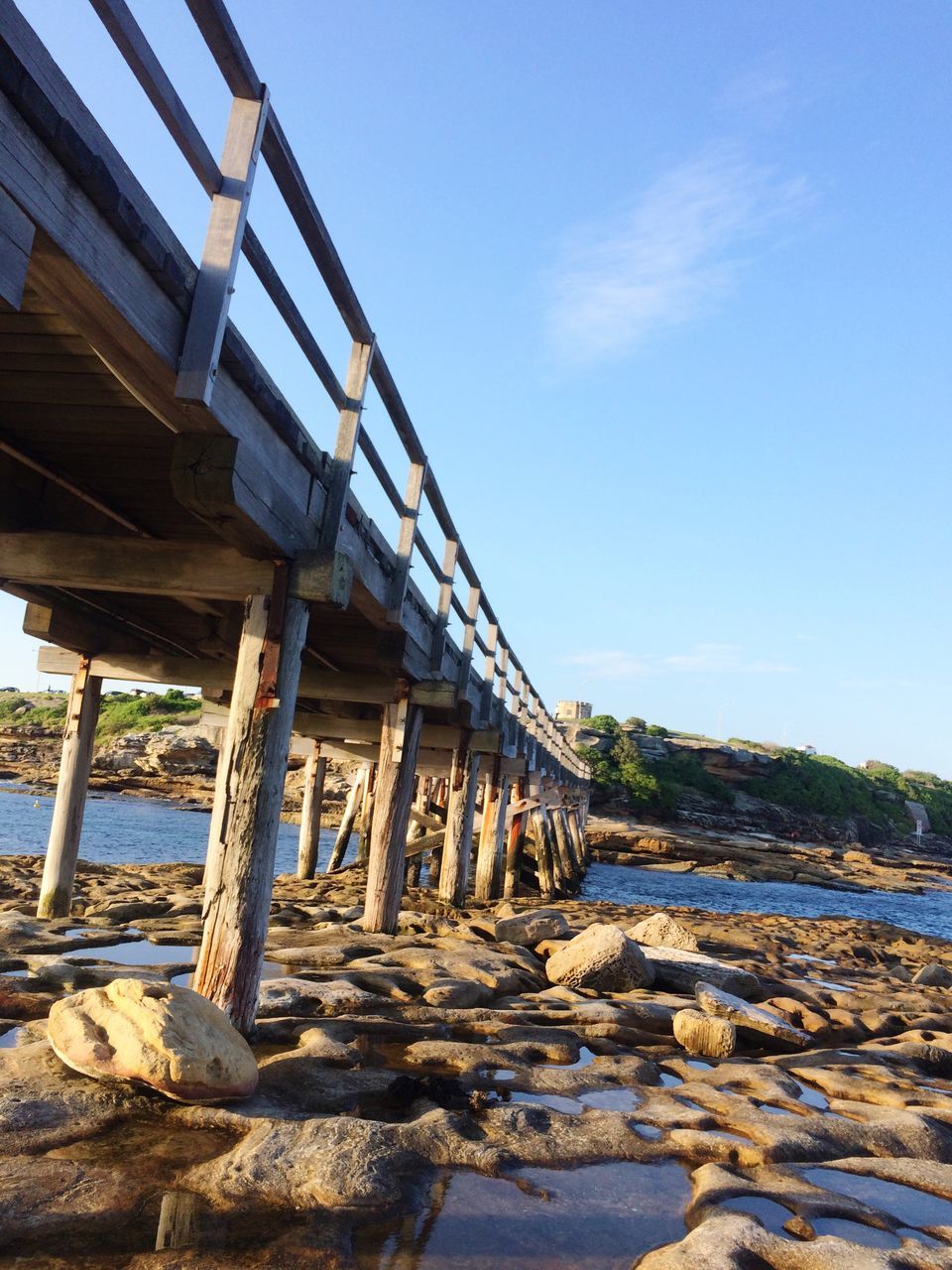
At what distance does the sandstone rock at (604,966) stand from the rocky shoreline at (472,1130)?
4cm

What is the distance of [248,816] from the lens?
17.7ft

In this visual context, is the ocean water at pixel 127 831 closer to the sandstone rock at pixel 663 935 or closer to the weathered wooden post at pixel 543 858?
the weathered wooden post at pixel 543 858

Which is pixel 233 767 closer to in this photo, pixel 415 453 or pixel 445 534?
pixel 415 453

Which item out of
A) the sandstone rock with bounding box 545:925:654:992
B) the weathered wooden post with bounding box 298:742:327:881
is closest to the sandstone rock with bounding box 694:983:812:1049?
the sandstone rock with bounding box 545:925:654:992

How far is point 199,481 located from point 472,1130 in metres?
3.41

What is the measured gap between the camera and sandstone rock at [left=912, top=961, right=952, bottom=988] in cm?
1169

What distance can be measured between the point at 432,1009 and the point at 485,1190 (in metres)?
3.18

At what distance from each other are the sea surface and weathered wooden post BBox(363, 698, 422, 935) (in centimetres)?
1422

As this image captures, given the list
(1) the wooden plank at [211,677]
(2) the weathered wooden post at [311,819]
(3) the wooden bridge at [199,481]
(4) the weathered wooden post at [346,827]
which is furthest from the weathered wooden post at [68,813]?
(4) the weathered wooden post at [346,827]

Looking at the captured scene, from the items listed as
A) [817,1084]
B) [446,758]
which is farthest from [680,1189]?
[446,758]

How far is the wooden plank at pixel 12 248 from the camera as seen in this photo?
9.14 feet

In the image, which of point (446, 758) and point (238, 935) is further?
point (446, 758)

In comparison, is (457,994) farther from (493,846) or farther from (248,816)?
(493,846)

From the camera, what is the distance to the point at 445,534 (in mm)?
9633
